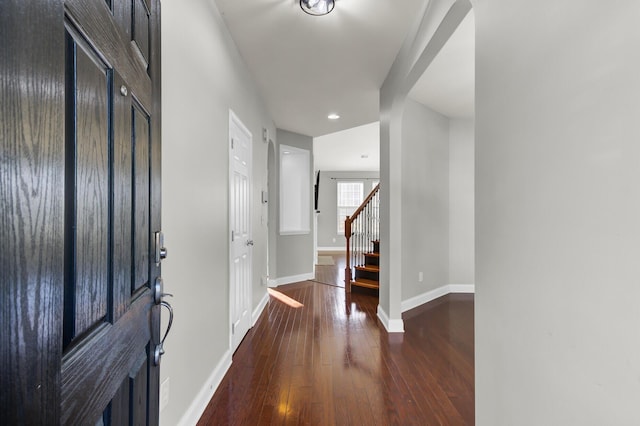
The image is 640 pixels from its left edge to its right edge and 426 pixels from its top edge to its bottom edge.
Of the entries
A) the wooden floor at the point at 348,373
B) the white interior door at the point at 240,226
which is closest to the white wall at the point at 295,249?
the wooden floor at the point at 348,373

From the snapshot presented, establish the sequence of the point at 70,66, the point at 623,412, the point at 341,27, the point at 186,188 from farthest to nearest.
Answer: the point at 341,27 → the point at 186,188 → the point at 623,412 → the point at 70,66

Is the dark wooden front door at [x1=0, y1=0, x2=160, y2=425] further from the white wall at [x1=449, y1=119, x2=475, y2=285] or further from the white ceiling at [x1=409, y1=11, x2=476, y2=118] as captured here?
the white wall at [x1=449, y1=119, x2=475, y2=285]

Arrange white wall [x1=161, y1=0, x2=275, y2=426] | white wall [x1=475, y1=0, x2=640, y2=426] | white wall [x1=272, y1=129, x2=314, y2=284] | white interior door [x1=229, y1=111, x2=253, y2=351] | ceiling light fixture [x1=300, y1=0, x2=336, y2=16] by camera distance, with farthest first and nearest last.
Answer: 1. white wall [x1=272, y1=129, x2=314, y2=284]
2. white interior door [x1=229, y1=111, x2=253, y2=351]
3. ceiling light fixture [x1=300, y1=0, x2=336, y2=16]
4. white wall [x1=161, y1=0, x2=275, y2=426]
5. white wall [x1=475, y1=0, x2=640, y2=426]

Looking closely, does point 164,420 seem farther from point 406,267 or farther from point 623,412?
point 406,267

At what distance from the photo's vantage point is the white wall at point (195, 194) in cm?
150

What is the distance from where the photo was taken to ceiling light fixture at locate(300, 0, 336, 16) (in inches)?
80.0

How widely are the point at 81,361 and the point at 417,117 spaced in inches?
168

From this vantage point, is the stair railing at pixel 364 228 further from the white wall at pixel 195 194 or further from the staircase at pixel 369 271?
the white wall at pixel 195 194

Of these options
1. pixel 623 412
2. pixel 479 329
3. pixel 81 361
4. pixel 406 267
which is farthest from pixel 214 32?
pixel 406 267

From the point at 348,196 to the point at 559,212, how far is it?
392 inches

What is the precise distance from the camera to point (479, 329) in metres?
1.35

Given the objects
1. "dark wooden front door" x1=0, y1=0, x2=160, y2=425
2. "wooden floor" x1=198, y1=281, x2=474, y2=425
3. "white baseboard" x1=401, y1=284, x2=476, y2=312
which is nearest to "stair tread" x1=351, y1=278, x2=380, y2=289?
"white baseboard" x1=401, y1=284, x2=476, y2=312

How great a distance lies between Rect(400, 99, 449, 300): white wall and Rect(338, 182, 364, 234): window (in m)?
6.16

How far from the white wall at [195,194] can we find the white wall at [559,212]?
1.42 m
